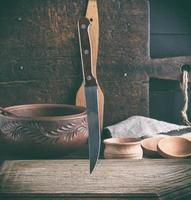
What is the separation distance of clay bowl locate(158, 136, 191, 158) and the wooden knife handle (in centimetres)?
27

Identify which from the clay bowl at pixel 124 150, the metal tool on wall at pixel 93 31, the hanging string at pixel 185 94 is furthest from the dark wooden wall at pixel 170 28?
the clay bowl at pixel 124 150

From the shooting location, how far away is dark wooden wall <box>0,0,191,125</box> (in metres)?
1.51

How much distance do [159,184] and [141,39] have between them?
647 millimetres

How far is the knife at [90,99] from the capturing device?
1102 millimetres

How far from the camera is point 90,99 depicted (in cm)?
110

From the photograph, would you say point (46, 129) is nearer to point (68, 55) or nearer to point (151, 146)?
point (151, 146)

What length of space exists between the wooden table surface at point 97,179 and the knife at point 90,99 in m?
0.06

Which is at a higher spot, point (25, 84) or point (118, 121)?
point (25, 84)

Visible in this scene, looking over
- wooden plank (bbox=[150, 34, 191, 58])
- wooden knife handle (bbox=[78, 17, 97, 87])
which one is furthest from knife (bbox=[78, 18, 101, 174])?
wooden plank (bbox=[150, 34, 191, 58])

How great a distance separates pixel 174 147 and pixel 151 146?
6 centimetres

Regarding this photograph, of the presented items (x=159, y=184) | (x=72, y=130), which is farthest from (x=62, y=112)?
(x=159, y=184)

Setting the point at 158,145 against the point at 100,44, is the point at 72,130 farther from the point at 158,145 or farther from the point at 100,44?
the point at 100,44

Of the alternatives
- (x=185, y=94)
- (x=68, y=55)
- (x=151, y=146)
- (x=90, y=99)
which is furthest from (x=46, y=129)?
(x=185, y=94)

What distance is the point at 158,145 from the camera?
123 cm
